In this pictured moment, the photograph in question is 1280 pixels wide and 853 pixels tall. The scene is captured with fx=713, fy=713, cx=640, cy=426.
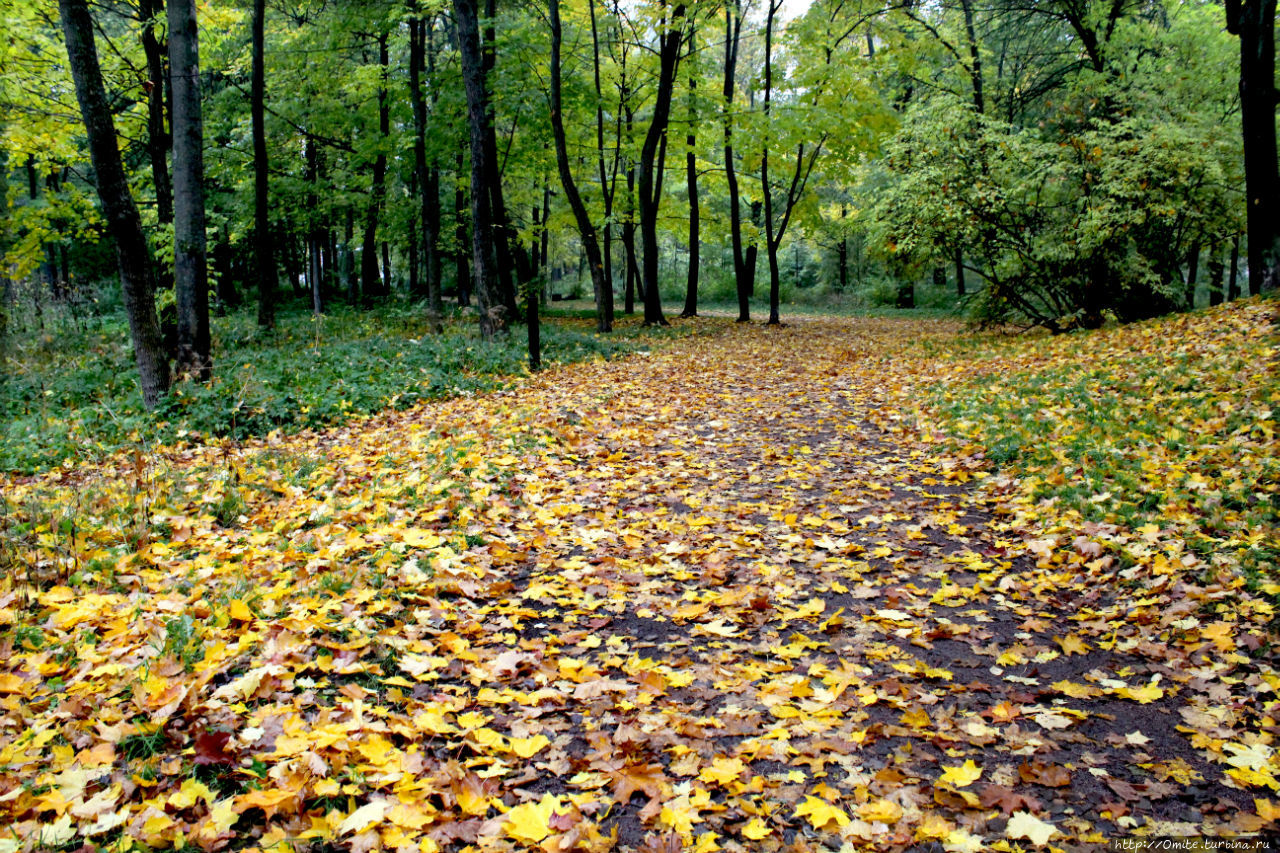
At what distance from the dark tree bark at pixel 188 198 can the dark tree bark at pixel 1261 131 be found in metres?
15.7

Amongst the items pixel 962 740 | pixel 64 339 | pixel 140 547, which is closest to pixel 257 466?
pixel 140 547

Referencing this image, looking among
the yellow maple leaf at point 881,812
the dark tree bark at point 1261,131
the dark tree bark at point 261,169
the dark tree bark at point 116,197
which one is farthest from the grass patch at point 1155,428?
the dark tree bark at point 261,169

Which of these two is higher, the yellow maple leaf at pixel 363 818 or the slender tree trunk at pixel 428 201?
the slender tree trunk at pixel 428 201

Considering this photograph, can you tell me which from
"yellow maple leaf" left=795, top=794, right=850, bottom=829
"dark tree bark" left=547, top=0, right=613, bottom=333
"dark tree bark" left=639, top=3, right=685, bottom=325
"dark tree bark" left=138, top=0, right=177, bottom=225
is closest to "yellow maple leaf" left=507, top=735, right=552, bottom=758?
"yellow maple leaf" left=795, top=794, right=850, bottom=829

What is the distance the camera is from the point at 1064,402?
7738mm

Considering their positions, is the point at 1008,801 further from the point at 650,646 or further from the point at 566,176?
the point at 566,176

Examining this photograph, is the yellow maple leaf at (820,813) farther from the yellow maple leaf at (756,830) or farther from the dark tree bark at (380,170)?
the dark tree bark at (380,170)

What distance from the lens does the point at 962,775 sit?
9.23ft

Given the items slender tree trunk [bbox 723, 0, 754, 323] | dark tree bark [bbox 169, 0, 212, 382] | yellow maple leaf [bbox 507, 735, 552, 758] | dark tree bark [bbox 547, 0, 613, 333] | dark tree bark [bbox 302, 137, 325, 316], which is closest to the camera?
yellow maple leaf [bbox 507, 735, 552, 758]

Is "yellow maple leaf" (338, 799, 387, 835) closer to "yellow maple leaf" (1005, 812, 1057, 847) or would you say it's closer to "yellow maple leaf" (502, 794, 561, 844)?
"yellow maple leaf" (502, 794, 561, 844)

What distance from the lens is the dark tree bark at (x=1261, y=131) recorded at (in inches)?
441

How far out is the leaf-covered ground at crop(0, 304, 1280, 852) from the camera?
2.58 metres

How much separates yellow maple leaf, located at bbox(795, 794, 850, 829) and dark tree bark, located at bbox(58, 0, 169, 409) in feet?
28.8

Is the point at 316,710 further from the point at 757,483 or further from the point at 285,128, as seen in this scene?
the point at 285,128
